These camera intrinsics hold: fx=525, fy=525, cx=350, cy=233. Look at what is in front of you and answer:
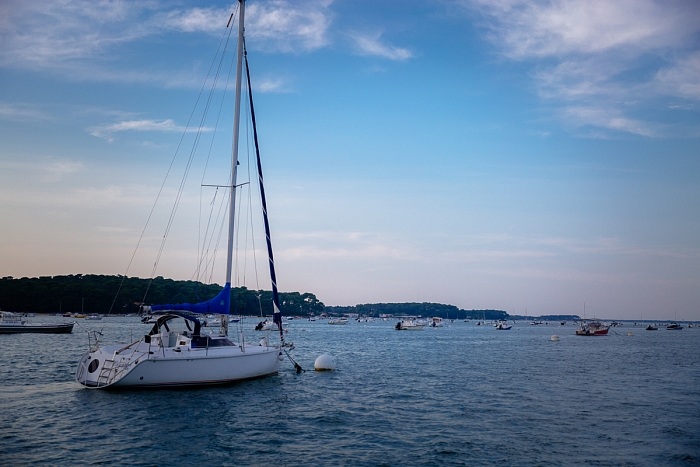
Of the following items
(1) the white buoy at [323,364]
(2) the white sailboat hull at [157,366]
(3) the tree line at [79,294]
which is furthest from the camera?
(3) the tree line at [79,294]

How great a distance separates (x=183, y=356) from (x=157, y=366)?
4.61ft

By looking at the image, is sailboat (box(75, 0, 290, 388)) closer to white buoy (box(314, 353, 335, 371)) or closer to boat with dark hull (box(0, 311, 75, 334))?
white buoy (box(314, 353, 335, 371))

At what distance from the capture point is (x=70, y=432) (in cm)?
1919

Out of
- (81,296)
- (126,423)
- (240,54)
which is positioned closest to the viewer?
(126,423)

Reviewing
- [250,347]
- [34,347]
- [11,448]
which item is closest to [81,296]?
[34,347]

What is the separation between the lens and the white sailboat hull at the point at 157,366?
84.8ft

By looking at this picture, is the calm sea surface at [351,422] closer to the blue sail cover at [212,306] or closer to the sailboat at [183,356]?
the sailboat at [183,356]

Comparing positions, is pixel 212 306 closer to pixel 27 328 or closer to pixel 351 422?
pixel 351 422

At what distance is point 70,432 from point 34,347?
42203 millimetres

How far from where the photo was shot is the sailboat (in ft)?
85.4

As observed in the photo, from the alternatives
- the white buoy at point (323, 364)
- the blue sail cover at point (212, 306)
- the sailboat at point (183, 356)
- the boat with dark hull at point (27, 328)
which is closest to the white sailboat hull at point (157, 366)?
the sailboat at point (183, 356)

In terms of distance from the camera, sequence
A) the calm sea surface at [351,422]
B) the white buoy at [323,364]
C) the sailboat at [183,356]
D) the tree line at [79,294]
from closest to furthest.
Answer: the calm sea surface at [351,422]
the sailboat at [183,356]
the white buoy at [323,364]
the tree line at [79,294]

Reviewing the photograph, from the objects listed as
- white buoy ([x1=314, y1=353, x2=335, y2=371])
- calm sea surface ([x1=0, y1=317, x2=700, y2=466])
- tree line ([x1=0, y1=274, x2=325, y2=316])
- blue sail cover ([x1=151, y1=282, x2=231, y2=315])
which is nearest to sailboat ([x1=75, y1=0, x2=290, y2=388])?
blue sail cover ([x1=151, y1=282, x2=231, y2=315])

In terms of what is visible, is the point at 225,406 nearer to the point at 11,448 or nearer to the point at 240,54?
the point at 11,448
